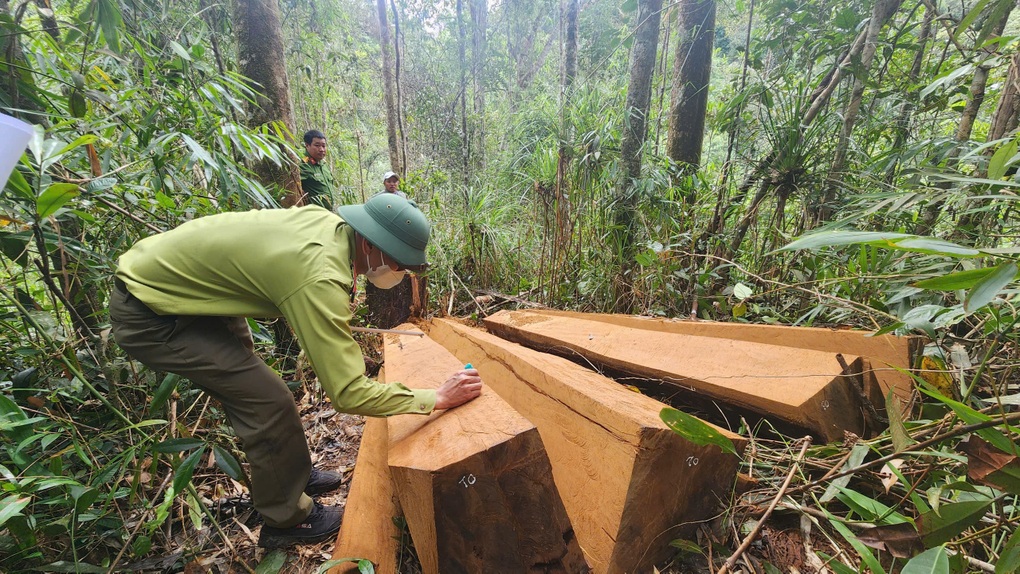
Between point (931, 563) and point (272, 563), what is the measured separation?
1787 mm

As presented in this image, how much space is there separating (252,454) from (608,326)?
1.64 metres

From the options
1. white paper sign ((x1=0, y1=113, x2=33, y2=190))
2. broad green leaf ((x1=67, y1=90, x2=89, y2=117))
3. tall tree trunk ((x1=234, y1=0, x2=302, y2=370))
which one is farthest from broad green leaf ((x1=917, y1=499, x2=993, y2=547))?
tall tree trunk ((x1=234, y1=0, x2=302, y2=370))

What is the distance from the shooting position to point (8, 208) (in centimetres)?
138

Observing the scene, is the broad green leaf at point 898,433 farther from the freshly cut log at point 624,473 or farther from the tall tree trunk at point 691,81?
the tall tree trunk at point 691,81

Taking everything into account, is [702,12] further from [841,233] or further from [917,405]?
[841,233]

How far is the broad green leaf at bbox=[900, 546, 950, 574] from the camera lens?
60 cm

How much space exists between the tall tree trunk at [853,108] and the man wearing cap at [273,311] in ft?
8.15

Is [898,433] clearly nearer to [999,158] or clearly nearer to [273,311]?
[999,158]

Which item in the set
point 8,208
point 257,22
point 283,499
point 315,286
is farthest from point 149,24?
point 283,499

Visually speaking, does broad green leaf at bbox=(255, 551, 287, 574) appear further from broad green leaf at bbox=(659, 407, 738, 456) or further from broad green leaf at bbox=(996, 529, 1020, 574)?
broad green leaf at bbox=(996, 529, 1020, 574)

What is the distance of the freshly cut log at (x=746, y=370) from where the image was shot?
1.23 metres

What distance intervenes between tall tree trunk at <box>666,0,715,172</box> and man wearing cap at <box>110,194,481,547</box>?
9.29ft

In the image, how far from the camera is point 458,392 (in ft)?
4.25

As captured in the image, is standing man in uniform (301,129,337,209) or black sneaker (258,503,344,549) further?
standing man in uniform (301,129,337,209)
